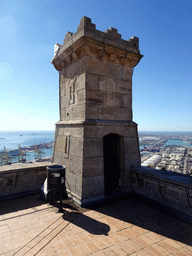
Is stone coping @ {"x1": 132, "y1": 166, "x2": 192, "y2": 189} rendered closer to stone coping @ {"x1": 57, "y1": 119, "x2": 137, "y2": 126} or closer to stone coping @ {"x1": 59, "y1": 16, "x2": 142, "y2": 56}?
stone coping @ {"x1": 57, "y1": 119, "x2": 137, "y2": 126}

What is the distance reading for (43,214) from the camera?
4.62 metres

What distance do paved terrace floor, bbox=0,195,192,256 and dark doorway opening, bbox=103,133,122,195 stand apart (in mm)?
1818

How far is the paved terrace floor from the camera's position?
3.17 m

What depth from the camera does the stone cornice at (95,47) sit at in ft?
17.1

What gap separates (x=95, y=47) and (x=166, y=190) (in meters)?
5.34

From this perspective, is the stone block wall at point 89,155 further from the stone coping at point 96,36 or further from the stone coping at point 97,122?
the stone coping at point 96,36

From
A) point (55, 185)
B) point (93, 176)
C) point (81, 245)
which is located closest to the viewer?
point (81, 245)

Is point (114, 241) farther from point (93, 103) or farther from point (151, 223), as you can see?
point (93, 103)

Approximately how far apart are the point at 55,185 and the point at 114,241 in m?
2.41

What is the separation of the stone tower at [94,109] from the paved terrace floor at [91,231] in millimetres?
926

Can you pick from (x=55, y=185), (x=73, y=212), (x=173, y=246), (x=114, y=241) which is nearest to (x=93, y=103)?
(x=55, y=185)

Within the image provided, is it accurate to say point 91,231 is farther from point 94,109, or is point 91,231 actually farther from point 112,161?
point 94,109

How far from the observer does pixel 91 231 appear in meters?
3.79

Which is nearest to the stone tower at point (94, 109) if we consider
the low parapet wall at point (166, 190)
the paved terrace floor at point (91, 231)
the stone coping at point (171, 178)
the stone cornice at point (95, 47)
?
the stone cornice at point (95, 47)
